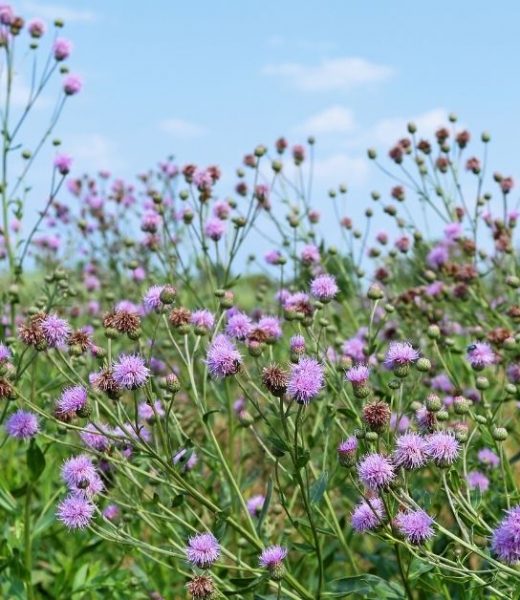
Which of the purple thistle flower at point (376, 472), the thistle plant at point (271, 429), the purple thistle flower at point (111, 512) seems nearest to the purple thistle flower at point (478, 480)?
the thistle plant at point (271, 429)

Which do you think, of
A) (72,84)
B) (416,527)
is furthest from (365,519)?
(72,84)

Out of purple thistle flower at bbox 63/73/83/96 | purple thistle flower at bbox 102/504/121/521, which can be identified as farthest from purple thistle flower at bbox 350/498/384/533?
purple thistle flower at bbox 63/73/83/96

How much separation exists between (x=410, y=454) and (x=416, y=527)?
0.65ft

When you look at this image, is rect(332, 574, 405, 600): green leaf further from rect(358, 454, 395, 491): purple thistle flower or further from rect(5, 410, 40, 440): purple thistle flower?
rect(5, 410, 40, 440): purple thistle flower

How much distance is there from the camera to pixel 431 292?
514 cm

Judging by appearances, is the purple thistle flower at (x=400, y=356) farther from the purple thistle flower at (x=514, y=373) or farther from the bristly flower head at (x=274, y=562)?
the purple thistle flower at (x=514, y=373)

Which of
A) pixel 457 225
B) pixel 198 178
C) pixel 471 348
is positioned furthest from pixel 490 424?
pixel 457 225

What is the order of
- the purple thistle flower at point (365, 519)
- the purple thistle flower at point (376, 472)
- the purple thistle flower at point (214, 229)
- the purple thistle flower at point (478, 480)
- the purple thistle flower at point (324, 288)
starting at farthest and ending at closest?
the purple thistle flower at point (214, 229) → the purple thistle flower at point (478, 480) → the purple thistle flower at point (324, 288) → the purple thistle flower at point (365, 519) → the purple thistle flower at point (376, 472)

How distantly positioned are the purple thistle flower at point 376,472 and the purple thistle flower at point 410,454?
32 mm

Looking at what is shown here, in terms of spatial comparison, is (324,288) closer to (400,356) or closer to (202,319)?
(202,319)

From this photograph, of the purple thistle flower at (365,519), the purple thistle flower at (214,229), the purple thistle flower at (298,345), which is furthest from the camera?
the purple thistle flower at (214,229)

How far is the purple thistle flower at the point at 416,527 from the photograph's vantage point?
99.2 inches

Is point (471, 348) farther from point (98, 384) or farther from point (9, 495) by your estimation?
point (9, 495)

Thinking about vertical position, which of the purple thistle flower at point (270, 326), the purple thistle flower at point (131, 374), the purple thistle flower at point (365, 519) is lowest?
the purple thistle flower at point (365, 519)
